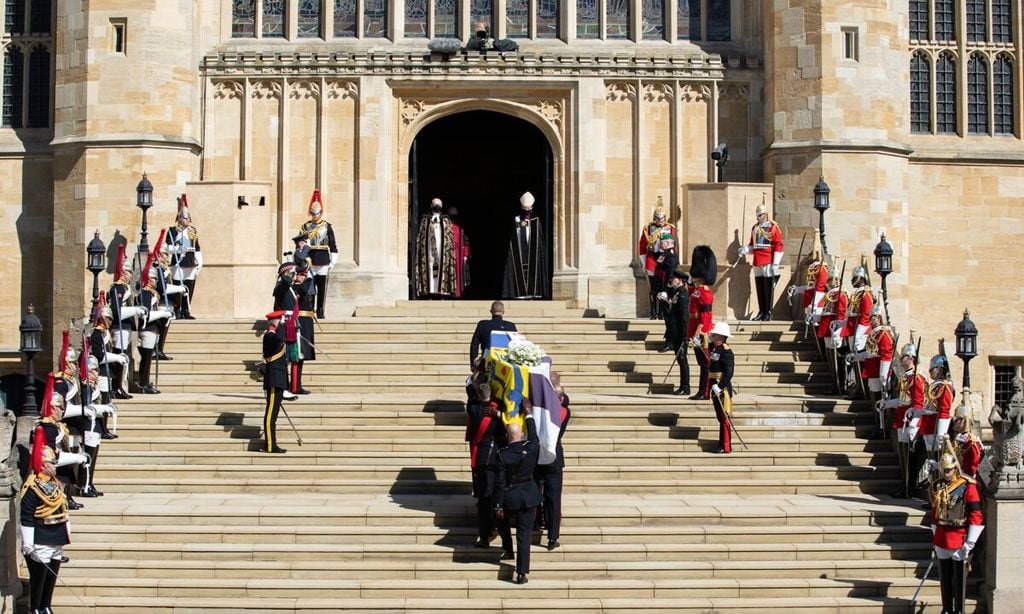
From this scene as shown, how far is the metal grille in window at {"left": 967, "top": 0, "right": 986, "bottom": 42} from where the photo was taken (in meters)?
28.6

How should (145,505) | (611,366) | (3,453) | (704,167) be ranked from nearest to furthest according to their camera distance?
(3,453), (145,505), (611,366), (704,167)

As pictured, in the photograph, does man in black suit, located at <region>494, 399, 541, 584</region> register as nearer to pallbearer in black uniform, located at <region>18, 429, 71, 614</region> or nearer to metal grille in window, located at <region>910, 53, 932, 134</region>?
pallbearer in black uniform, located at <region>18, 429, 71, 614</region>

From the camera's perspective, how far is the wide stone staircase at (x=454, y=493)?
16.0 metres

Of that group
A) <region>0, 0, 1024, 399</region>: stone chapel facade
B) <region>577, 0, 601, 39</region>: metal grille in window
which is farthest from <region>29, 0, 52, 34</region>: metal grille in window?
<region>577, 0, 601, 39</region>: metal grille in window

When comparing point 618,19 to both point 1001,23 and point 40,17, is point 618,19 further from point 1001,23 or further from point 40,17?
point 40,17

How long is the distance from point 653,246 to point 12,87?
12566mm

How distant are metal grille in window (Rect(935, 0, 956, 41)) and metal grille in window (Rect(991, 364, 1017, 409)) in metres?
6.24

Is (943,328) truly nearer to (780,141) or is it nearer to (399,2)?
(780,141)

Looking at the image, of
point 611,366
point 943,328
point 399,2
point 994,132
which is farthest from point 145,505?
point 994,132

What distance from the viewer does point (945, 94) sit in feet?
93.7

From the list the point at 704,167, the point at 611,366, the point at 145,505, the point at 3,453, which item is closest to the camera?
the point at 3,453

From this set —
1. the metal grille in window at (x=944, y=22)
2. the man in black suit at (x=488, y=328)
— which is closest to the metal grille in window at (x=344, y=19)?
the man in black suit at (x=488, y=328)

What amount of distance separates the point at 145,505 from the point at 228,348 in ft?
18.8

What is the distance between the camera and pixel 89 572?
1625 cm
